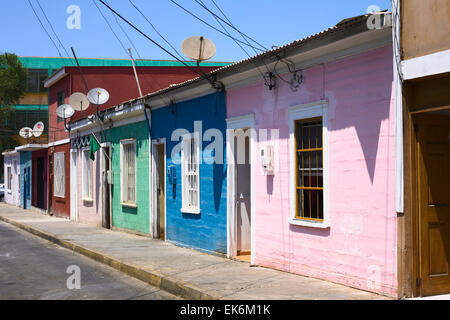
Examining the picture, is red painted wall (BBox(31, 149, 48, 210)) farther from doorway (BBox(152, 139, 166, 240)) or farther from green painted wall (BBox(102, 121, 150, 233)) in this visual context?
doorway (BBox(152, 139, 166, 240))

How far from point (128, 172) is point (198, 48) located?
6525mm

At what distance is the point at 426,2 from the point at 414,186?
84.1 inches

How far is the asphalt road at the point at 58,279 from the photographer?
8.13 m

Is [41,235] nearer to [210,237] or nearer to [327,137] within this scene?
[210,237]

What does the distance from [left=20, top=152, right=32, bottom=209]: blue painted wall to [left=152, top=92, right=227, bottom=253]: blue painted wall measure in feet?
61.0

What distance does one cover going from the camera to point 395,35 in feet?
22.8

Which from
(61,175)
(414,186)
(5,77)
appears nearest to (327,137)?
(414,186)

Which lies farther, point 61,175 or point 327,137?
point 61,175

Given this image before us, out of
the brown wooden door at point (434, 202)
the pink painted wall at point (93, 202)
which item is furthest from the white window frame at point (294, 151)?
the pink painted wall at point (93, 202)

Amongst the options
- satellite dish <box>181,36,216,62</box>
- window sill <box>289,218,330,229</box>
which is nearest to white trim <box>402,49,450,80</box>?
window sill <box>289,218,330,229</box>

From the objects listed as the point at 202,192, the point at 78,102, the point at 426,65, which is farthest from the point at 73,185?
the point at 426,65

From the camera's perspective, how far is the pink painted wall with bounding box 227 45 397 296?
727cm
